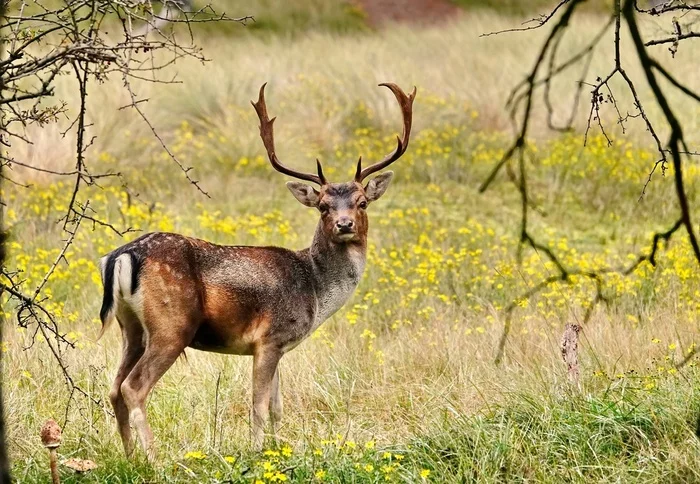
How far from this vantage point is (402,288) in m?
9.02

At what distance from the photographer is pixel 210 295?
5.76m

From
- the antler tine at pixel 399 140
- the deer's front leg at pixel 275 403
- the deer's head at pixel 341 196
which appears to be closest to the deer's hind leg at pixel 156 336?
the deer's front leg at pixel 275 403

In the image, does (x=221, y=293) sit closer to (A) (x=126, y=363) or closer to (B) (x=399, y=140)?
(A) (x=126, y=363)

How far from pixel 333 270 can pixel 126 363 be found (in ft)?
4.29

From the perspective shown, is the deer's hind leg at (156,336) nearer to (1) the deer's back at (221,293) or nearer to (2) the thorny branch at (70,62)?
(1) the deer's back at (221,293)

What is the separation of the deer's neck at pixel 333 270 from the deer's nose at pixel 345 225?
0.72ft

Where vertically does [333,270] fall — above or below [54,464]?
above

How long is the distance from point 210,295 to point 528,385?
5.52ft

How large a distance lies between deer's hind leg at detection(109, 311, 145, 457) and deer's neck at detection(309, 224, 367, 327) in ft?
3.39

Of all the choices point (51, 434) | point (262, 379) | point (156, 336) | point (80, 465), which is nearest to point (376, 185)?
point (262, 379)

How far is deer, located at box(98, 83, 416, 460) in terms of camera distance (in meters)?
5.54

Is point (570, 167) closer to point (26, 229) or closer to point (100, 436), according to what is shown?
point (26, 229)

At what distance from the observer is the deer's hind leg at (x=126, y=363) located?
18.4 feet

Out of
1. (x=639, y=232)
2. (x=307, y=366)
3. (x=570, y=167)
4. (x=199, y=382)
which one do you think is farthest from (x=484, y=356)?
(x=570, y=167)
